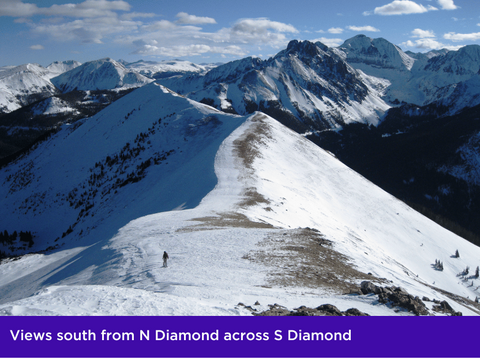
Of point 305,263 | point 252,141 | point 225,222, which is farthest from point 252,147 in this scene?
point 305,263

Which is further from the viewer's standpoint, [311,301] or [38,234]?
[38,234]

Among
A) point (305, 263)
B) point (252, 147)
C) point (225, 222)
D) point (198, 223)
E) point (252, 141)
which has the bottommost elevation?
point (305, 263)

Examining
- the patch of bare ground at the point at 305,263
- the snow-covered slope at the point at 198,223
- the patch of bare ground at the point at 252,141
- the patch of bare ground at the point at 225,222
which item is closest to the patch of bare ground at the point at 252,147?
the patch of bare ground at the point at 252,141

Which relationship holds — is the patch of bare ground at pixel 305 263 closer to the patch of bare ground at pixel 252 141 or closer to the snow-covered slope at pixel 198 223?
the snow-covered slope at pixel 198 223

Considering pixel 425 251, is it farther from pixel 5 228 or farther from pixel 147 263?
pixel 5 228

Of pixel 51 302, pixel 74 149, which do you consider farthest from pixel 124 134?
pixel 51 302

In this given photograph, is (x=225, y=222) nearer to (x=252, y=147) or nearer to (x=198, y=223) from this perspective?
(x=198, y=223)
